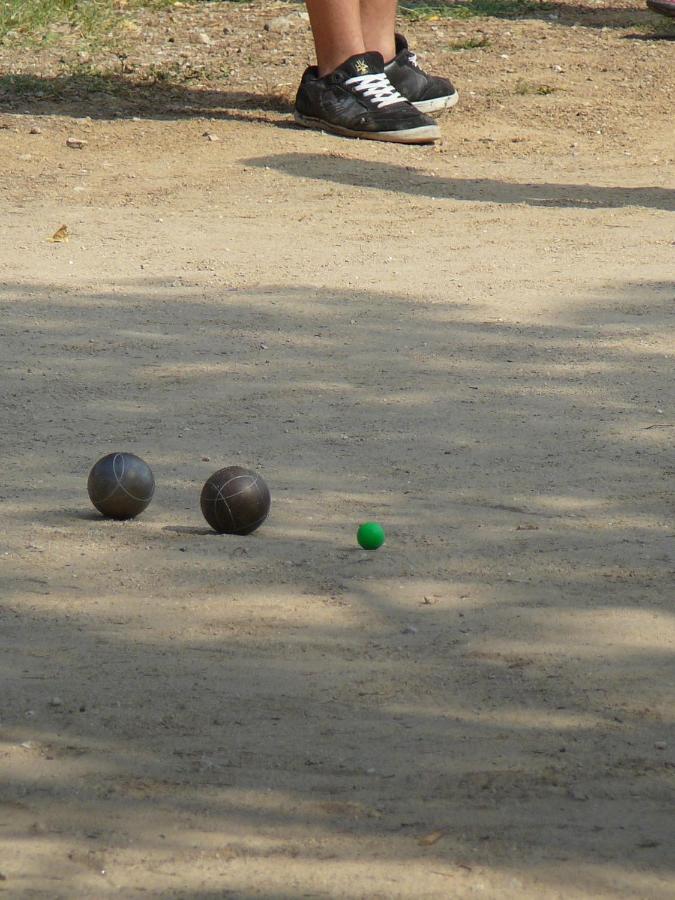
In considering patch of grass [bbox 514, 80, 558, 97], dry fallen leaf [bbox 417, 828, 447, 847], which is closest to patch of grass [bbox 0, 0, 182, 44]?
patch of grass [bbox 514, 80, 558, 97]

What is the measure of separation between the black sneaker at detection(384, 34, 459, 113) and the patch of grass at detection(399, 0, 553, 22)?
2.82 m

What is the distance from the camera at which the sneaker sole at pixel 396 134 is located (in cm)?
829

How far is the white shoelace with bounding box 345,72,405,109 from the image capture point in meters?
8.30

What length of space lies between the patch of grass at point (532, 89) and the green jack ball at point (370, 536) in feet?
21.8

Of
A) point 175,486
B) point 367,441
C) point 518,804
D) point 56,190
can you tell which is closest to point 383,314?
point 367,441

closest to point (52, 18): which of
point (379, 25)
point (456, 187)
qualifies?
point (379, 25)

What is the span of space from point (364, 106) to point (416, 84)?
74 cm

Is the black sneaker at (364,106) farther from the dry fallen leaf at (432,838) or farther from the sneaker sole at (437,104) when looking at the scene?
the dry fallen leaf at (432,838)

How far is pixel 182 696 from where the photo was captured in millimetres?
2754

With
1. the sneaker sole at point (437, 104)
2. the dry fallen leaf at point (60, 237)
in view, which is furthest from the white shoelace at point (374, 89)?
the dry fallen leaf at point (60, 237)

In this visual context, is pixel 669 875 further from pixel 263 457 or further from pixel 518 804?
pixel 263 457

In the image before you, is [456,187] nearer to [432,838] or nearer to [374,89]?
[374,89]

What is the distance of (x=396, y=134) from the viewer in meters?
8.30

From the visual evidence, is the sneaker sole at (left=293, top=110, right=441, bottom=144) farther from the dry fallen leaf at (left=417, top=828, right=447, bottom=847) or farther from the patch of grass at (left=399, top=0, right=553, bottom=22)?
the dry fallen leaf at (left=417, top=828, right=447, bottom=847)
